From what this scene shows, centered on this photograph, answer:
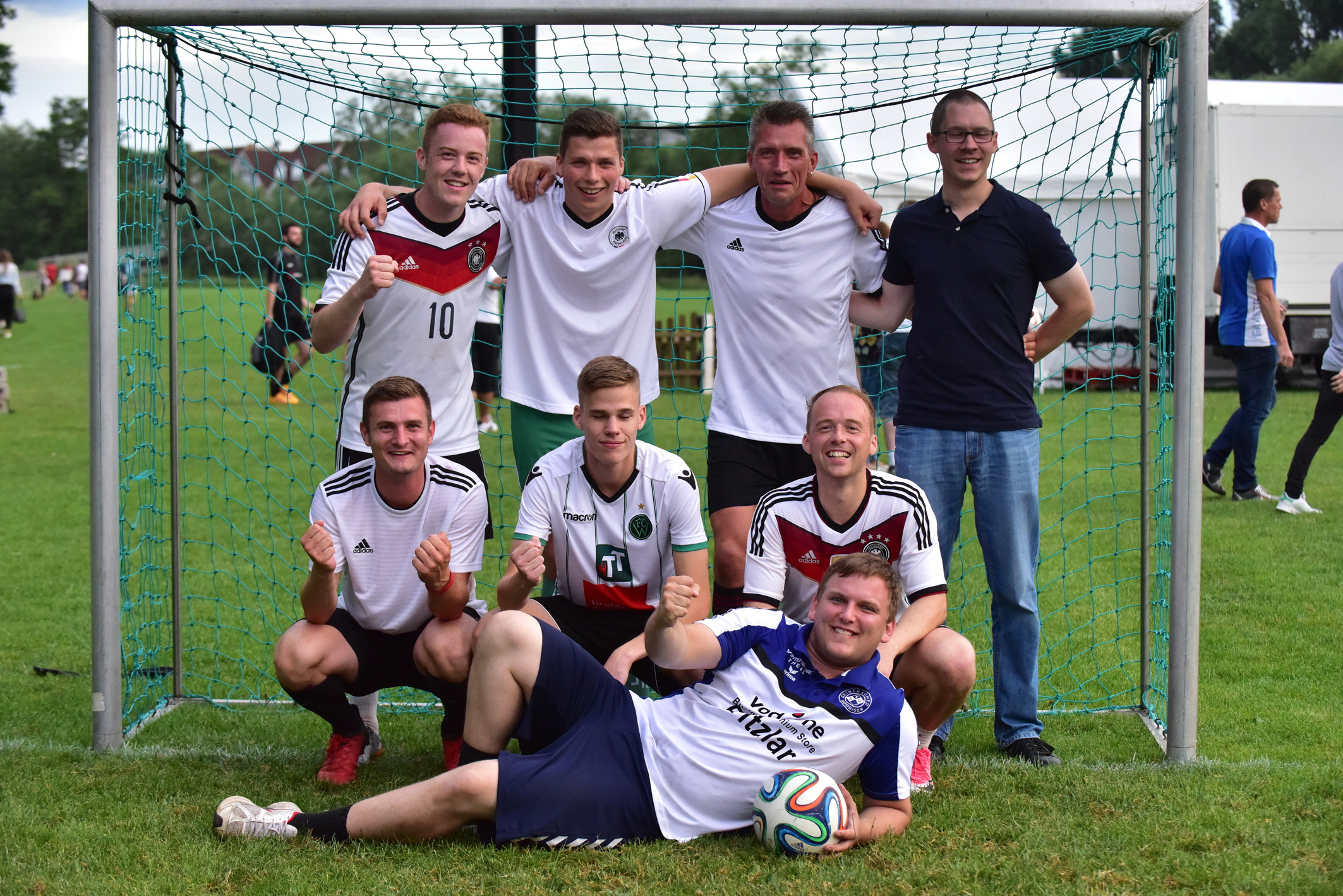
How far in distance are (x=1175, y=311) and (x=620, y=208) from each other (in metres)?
1.97

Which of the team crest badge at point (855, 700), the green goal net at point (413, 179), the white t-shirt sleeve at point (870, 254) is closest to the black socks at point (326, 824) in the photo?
the team crest badge at point (855, 700)

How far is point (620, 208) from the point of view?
4332mm

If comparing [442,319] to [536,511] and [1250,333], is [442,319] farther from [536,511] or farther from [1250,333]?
[1250,333]

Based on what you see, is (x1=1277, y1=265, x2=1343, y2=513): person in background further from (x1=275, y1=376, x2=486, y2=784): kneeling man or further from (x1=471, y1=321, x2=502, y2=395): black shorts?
(x1=471, y1=321, x2=502, y2=395): black shorts

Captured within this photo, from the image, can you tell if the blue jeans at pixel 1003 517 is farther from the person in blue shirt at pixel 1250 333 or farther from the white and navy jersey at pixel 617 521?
the person in blue shirt at pixel 1250 333

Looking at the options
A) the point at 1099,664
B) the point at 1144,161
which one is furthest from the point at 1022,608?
the point at 1144,161

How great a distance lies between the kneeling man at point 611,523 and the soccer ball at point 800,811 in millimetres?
644

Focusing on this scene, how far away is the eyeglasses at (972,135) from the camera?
3895 mm

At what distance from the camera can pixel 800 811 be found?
124 inches

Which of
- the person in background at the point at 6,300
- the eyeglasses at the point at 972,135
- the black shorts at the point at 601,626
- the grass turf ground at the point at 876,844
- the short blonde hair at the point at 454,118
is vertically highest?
the person in background at the point at 6,300

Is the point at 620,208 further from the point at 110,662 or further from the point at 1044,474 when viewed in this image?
the point at 1044,474

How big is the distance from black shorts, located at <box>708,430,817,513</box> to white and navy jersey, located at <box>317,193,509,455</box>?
0.93 meters

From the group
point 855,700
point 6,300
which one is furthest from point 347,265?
point 6,300

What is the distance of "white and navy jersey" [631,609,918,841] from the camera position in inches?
128
